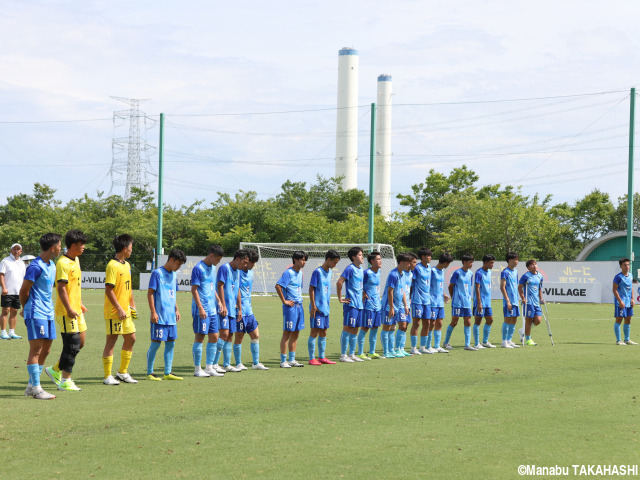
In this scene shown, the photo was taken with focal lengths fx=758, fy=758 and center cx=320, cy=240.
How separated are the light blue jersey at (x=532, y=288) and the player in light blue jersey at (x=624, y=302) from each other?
1575mm

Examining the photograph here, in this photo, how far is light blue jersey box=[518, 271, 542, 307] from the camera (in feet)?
54.0

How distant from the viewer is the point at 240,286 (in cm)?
1174

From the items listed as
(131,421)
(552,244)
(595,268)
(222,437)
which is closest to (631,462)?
(222,437)

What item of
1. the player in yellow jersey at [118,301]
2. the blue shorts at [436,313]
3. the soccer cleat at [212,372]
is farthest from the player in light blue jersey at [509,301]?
the player in yellow jersey at [118,301]

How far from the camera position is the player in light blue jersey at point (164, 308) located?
33.3ft

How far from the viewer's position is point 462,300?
15438 mm

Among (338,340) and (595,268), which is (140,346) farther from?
(595,268)

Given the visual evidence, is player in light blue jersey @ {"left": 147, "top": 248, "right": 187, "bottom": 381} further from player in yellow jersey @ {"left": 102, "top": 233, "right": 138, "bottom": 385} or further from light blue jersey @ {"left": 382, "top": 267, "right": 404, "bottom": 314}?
light blue jersey @ {"left": 382, "top": 267, "right": 404, "bottom": 314}

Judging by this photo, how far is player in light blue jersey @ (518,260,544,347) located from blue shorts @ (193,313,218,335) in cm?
773

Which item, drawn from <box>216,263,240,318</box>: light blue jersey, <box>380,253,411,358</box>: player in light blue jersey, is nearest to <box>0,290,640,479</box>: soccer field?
<box>216,263,240,318</box>: light blue jersey

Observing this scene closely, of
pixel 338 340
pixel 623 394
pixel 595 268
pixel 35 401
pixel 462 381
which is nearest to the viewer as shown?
pixel 35 401

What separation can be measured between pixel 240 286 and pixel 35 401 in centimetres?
403

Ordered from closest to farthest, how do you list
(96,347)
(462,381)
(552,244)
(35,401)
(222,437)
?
(222,437)
(35,401)
(462,381)
(96,347)
(552,244)

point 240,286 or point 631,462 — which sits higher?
point 240,286
